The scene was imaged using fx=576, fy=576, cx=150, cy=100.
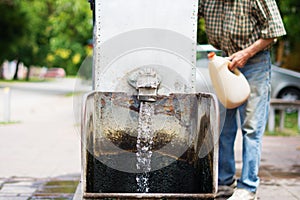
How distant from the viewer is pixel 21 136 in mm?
10516

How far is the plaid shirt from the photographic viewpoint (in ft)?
15.1

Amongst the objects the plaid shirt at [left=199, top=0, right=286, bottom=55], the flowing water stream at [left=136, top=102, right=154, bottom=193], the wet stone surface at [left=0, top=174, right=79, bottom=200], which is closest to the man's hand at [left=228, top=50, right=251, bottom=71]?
the plaid shirt at [left=199, top=0, right=286, bottom=55]

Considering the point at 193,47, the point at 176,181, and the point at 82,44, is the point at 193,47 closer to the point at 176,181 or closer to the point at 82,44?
the point at 176,181

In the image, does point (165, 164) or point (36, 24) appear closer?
point (165, 164)

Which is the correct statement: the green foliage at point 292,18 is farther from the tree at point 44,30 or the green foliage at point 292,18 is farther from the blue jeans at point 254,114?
the blue jeans at point 254,114

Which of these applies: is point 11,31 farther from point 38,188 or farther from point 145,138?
point 145,138

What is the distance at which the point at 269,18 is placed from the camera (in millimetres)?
4590

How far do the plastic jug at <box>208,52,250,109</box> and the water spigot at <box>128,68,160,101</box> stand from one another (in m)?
0.60

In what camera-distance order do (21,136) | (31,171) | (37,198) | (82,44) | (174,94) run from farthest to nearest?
(82,44)
(21,136)
(31,171)
(37,198)
(174,94)

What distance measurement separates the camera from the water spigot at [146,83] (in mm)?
3836

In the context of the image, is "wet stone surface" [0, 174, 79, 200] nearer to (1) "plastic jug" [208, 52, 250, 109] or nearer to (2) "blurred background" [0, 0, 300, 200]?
(2) "blurred background" [0, 0, 300, 200]

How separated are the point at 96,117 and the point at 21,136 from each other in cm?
697

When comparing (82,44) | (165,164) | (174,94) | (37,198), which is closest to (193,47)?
(174,94)

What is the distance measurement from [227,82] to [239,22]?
58cm
